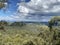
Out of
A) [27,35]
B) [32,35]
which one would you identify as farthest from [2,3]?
[32,35]

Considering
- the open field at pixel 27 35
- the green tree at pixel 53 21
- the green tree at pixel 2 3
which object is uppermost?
the green tree at pixel 2 3

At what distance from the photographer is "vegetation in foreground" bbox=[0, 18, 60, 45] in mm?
13406

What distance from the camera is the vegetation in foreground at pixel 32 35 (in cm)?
1341

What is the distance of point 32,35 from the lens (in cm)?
1362

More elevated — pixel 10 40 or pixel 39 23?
pixel 39 23

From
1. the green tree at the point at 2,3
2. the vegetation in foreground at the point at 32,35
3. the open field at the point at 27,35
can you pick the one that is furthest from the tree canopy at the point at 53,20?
the green tree at the point at 2,3

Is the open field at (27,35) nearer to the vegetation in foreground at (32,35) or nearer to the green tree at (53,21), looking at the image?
the vegetation in foreground at (32,35)

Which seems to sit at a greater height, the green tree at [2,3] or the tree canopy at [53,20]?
the green tree at [2,3]

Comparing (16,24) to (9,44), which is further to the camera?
(16,24)

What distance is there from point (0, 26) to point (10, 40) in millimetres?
1422

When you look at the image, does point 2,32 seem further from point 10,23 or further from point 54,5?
point 54,5

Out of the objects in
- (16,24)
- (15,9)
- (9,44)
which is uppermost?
(15,9)

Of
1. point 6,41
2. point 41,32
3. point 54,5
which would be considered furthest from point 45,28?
point 6,41

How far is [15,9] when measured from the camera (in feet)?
47.0
